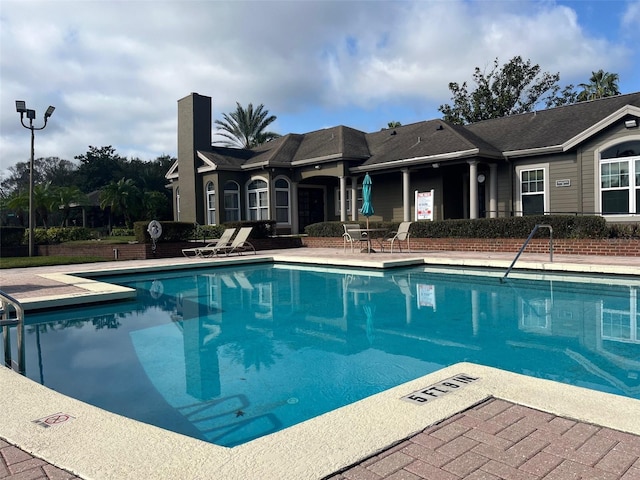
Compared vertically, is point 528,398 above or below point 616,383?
above

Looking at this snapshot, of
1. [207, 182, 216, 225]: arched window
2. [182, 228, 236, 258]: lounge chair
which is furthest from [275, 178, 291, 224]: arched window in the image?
[182, 228, 236, 258]: lounge chair

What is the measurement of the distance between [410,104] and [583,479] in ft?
129

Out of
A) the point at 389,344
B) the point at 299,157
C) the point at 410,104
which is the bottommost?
the point at 389,344

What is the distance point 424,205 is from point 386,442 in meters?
18.0

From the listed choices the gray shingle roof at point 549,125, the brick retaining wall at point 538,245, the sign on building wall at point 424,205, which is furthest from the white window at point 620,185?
the sign on building wall at point 424,205

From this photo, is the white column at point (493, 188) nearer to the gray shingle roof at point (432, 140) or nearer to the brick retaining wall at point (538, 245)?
the gray shingle roof at point (432, 140)

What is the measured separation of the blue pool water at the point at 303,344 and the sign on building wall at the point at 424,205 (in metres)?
9.58

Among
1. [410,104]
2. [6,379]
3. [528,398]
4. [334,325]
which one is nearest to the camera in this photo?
[528,398]

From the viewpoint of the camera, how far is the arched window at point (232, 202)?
79.5 feet

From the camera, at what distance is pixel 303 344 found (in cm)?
601

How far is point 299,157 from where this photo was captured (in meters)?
23.2

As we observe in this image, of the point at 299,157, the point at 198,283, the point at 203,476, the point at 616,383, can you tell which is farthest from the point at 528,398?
the point at 299,157

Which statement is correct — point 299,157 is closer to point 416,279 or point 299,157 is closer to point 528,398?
point 416,279

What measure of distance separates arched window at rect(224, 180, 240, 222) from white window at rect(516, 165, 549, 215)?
1308 centimetres
